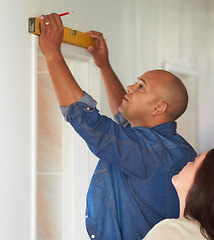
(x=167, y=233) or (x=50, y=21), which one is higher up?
(x=50, y=21)

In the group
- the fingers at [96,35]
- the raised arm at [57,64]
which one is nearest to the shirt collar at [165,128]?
the raised arm at [57,64]

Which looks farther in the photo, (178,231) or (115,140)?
(115,140)

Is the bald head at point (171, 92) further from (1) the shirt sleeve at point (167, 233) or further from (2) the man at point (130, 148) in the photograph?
(1) the shirt sleeve at point (167, 233)

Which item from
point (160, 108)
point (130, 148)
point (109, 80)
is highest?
point (109, 80)

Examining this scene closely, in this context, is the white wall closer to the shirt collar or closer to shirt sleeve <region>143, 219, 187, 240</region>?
the shirt collar

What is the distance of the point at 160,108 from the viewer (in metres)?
1.93

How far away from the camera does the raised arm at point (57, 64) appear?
1.63 meters

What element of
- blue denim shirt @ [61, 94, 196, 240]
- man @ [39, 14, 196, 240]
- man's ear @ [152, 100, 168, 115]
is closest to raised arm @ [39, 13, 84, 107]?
man @ [39, 14, 196, 240]

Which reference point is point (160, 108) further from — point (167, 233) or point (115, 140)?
point (167, 233)

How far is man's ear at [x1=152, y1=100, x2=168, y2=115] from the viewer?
75.8 inches

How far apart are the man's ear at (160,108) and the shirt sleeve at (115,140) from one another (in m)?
0.12

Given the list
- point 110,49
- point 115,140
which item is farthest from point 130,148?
point 110,49

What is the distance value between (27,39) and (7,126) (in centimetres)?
33

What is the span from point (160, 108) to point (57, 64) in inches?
19.1
